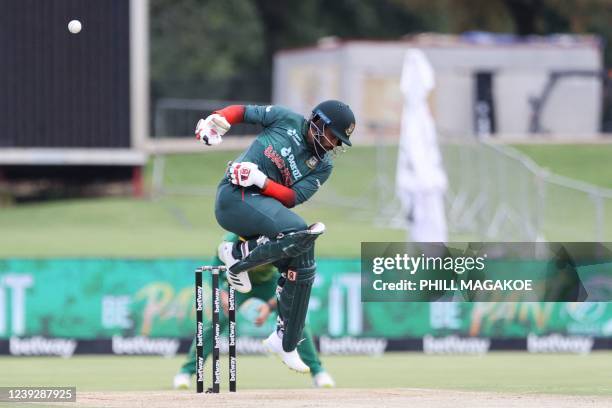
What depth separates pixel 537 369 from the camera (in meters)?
15.3

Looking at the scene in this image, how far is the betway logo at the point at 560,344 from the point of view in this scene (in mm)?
19391

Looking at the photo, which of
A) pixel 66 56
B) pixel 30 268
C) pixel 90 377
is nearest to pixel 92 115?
pixel 66 56

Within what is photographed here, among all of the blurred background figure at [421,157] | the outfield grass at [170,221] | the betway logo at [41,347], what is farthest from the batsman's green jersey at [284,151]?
the outfield grass at [170,221]

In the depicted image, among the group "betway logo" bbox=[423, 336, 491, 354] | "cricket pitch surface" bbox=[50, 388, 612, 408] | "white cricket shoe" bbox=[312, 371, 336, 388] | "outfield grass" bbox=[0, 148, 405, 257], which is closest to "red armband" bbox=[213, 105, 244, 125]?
"cricket pitch surface" bbox=[50, 388, 612, 408]

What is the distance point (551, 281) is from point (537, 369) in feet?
4.62

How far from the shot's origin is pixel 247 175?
33.9ft

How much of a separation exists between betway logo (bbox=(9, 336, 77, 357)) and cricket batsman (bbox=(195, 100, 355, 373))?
27.8 feet

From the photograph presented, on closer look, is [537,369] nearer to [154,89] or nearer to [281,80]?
[281,80]

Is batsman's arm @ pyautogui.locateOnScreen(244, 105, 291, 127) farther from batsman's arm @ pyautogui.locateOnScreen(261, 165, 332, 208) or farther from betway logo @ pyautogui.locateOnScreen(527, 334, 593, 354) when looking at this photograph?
betway logo @ pyautogui.locateOnScreen(527, 334, 593, 354)

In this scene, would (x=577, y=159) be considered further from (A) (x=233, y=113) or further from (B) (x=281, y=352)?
(A) (x=233, y=113)

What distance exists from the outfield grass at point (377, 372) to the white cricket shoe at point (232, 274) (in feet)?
5.73

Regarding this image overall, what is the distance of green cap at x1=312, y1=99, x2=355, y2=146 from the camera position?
10.5m

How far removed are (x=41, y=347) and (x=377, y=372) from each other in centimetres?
557

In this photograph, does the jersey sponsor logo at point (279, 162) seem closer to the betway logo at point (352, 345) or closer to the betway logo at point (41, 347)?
the betway logo at point (352, 345)
